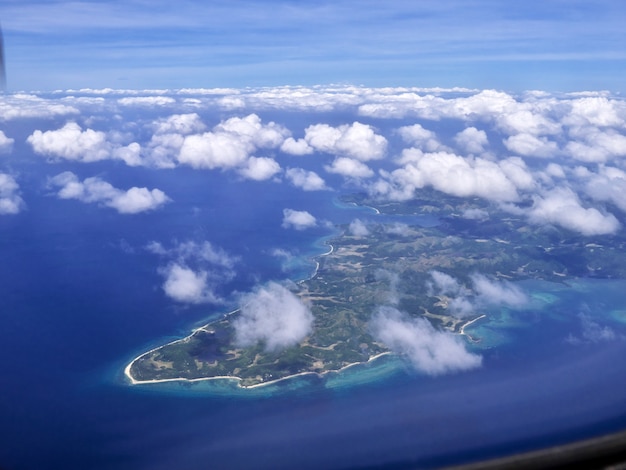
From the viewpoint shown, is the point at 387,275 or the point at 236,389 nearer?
the point at 236,389

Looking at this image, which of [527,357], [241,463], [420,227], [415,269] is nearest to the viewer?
[241,463]

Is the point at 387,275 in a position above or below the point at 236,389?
above

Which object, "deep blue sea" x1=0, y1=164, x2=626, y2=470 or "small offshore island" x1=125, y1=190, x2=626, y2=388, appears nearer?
"deep blue sea" x1=0, y1=164, x2=626, y2=470

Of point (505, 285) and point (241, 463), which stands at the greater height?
point (505, 285)

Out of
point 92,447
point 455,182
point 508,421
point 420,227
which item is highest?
point 455,182

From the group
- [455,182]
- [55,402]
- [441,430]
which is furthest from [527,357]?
[455,182]

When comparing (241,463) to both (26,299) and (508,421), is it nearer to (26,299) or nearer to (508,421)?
(508,421)
